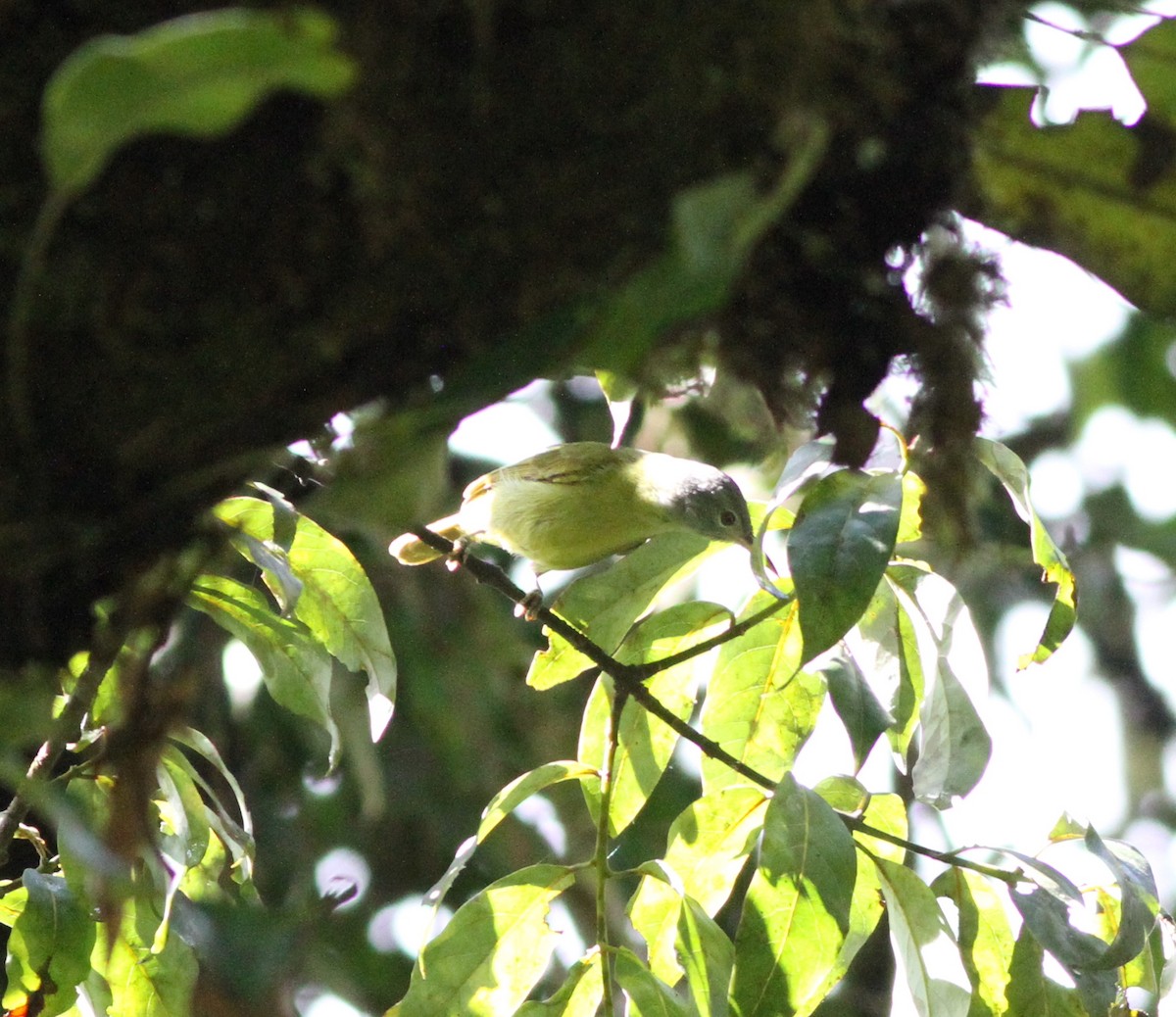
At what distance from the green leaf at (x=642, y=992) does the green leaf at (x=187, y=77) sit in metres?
1.67

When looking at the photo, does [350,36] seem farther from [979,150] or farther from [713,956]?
[713,956]

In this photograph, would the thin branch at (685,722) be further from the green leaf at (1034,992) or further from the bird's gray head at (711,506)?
the bird's gray head at (711,506)

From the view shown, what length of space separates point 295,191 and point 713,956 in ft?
4.95

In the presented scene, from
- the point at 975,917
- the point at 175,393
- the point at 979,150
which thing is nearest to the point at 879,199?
the point at 979,150

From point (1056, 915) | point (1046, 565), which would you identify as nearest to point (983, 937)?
point (1056, 915)

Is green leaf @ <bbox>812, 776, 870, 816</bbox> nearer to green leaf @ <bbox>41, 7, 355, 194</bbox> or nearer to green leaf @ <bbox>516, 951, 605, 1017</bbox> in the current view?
green leaf @ <bbox>516, 951, 605, 1017</bbox>

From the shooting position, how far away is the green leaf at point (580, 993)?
2.40m

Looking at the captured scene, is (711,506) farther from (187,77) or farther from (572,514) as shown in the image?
(187,77)

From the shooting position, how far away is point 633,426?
3.34 m

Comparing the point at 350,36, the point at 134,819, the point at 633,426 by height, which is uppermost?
the point at 350,36

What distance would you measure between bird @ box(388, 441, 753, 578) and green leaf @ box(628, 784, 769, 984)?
2088mm

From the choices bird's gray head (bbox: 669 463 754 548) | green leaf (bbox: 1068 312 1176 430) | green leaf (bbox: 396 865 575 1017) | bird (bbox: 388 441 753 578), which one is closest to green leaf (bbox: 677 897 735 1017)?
green leaf (bbox: 396 865 575 1017)

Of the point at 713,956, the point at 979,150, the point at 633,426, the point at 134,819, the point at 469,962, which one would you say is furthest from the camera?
the point at 633,426

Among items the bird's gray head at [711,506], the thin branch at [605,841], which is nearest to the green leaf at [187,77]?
the thin branch at [605,841]
